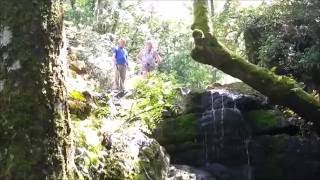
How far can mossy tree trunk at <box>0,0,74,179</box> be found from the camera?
2430 millimetres

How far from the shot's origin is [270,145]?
504 inches

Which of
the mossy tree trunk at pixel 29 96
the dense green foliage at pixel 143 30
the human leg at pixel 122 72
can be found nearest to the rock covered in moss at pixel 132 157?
the mossy tree trunk at pixel 29 96

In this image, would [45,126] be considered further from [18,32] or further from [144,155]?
[144,155]

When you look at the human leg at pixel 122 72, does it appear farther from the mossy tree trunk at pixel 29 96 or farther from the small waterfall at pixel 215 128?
the mossy tree trunk at pixel 29 96

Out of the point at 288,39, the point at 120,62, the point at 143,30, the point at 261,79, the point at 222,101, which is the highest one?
the point at 143,30

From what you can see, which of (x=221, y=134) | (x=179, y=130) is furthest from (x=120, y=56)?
(x=221, y=134)

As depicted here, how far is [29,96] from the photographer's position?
2.46 metres

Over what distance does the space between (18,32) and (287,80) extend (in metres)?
9.24

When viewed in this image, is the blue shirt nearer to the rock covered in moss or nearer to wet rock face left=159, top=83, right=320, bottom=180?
wet rock face left=159, top=83, right=320, bottom=180

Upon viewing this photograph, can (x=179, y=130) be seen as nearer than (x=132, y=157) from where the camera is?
No

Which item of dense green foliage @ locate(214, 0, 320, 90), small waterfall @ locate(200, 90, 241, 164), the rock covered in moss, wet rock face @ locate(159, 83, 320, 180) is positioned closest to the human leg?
wet rock face @ locate(159, 83, 320, 180)

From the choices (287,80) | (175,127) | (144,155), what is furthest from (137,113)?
(175,127)

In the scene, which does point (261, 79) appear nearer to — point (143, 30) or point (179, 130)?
point (179, 130)

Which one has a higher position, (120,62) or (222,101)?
(120,62)
